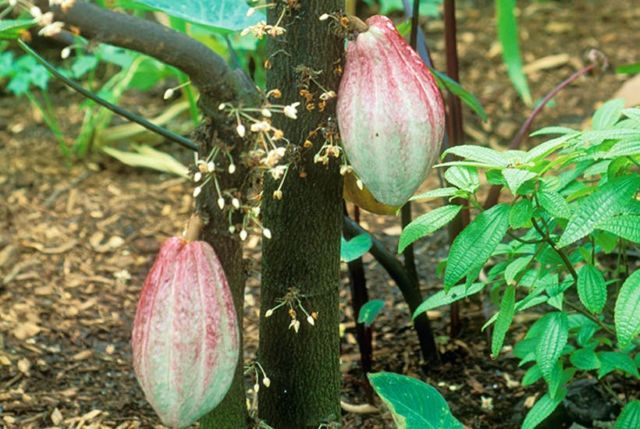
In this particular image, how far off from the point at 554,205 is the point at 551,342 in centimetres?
25

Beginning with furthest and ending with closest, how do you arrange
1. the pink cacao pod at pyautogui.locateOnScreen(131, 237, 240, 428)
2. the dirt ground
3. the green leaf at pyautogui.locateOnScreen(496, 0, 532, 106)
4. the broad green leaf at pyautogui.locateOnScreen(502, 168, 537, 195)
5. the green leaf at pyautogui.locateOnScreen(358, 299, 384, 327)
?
the green leaf at pyautogui.locateOnScreen(496, 0, 532, 106) < the dirt ground < the green leaf at pyautogui.locateOnScreen(358, 299, 384, 327) < the broad green leaf at pyautogui.locateOnScreen(502, 168, 537, 195) < the pink cacao pod at pyautogui.locateOnScreen(131, 237, 240, 428)

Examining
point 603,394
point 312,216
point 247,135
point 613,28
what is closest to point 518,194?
point 312,216

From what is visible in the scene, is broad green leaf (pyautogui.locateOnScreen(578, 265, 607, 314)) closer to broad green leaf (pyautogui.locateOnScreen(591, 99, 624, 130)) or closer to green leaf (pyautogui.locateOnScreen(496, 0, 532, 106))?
broad green leaf (pyautogui.locateOnScreen(591, 99, 624, 130))

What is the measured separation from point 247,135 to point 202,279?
18 centimetres

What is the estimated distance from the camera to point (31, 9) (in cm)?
102

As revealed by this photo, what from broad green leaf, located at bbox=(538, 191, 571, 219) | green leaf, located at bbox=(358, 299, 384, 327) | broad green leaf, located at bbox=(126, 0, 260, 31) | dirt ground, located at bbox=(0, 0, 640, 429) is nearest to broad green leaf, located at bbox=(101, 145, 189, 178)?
dirt ground, located at bbox=(0, 0, 640, 429)

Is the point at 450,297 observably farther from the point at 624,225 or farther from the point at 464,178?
the point at 624,225

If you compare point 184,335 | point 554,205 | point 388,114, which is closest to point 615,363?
point 554,205

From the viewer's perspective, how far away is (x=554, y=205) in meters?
1.32

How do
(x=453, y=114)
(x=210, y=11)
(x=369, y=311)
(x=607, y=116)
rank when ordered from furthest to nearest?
1. (x=453, y=114)
2. (x=369, y=311)
3. (x=607, y=116)
4. (x=210, y=11)

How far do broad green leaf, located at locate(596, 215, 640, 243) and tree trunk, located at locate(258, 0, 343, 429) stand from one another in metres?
0.36

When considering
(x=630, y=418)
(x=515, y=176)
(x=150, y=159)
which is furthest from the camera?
(x=150, y=159)

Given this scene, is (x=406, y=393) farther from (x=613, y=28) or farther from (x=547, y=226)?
(x=613, y=28)

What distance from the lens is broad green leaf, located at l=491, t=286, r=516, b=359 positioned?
4.82 feet
